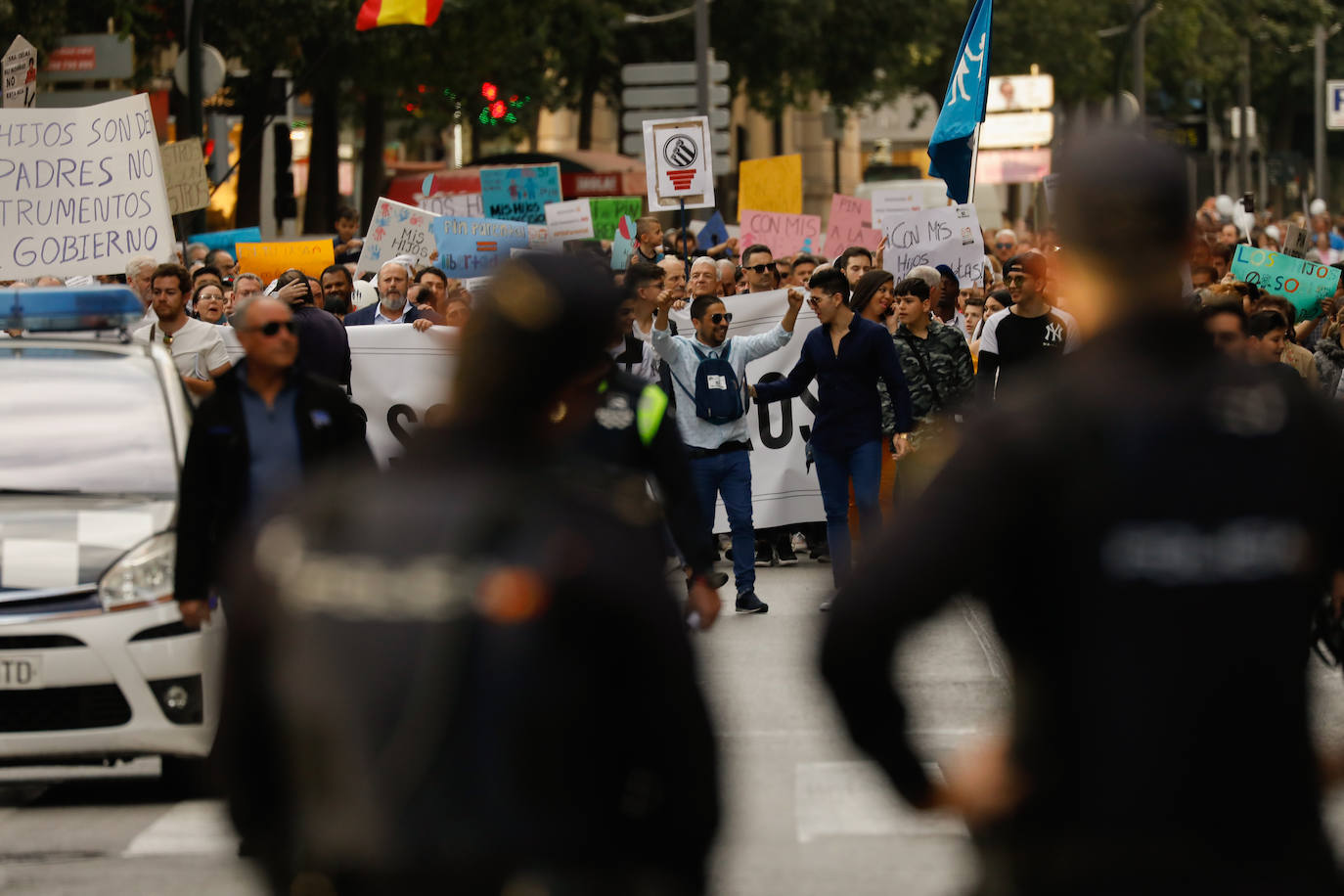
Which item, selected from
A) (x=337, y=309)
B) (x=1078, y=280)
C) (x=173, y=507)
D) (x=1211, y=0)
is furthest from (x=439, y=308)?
(x=1211, y=0)

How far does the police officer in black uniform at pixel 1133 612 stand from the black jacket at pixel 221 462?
3839 mm

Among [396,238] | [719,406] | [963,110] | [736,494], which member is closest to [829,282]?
[719,406]

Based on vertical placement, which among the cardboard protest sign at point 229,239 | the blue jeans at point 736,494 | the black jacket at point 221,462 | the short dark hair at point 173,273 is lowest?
the blue jeans at point 736,494

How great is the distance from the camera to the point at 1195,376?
8.09 ft

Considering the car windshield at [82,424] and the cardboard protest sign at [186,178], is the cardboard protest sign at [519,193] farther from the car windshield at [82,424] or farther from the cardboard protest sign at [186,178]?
the car windshield at [82,424]

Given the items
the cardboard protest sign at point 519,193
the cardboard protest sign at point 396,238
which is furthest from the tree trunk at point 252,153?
the cardboard protest sign at point 396,238

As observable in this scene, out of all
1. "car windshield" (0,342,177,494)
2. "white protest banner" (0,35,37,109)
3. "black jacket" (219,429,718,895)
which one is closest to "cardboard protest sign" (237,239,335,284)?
"white protest banner" (0,35,37,109)

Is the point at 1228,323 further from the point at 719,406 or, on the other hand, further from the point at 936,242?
the point at 936,242

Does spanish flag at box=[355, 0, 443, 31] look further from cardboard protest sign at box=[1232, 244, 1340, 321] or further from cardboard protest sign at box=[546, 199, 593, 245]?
cardboard protest sign at box=[1232, 244, 1340, 321]

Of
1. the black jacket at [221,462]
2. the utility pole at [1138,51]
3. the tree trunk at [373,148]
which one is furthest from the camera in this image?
the utility pole at [1138,51]

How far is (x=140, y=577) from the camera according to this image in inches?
261

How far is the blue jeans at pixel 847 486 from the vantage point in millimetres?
10727

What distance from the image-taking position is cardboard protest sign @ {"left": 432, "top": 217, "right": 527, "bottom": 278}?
54.6 ft

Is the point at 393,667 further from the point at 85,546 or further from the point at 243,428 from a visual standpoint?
the point at 85,546
